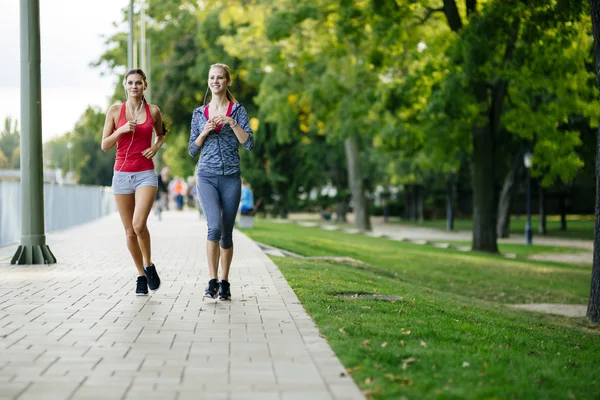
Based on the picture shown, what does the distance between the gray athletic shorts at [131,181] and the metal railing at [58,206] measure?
8.22 metres

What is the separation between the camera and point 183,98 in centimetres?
4681

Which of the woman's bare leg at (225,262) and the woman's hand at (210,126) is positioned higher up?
the woman's hand at (210,126)

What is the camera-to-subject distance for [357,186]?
39.0 meters

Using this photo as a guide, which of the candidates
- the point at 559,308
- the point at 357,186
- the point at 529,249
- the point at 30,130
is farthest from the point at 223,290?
the point at 357,186

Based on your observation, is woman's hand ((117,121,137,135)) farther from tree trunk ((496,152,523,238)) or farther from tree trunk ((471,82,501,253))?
tree trunk ((496,152,523,238))

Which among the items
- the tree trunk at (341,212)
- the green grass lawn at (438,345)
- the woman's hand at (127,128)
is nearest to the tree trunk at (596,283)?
the green grass lawn at (438,345)

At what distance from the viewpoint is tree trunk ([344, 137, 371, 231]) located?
127 ft

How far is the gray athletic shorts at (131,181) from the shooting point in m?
9.10

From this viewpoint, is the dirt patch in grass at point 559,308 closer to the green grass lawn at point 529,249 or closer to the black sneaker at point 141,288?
the black sneaker at point 141,288

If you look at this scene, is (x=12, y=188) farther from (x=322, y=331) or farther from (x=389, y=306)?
(x=322, y=331)

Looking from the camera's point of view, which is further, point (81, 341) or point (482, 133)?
point (482, 133)

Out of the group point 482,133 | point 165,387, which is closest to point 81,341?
point 165,387

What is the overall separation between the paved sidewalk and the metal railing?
19.2 ft

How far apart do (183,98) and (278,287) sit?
123 feet
